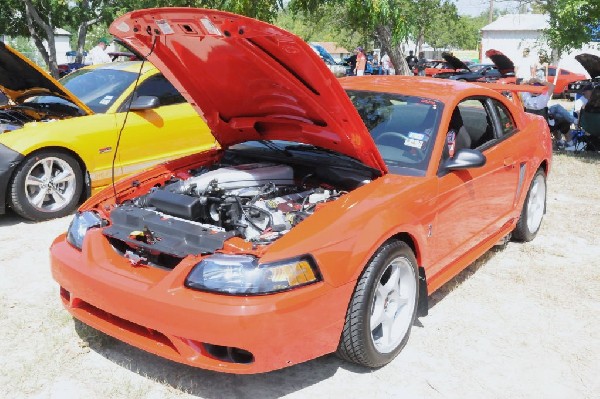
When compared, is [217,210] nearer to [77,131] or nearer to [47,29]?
[77,131]

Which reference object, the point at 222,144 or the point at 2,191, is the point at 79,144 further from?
the point at 222,144

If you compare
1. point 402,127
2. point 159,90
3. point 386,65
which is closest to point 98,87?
point 159,90

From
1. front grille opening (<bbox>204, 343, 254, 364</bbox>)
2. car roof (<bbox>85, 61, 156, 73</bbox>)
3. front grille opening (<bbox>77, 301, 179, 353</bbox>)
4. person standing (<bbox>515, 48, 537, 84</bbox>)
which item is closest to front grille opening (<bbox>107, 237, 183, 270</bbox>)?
front grille opening (<bbox>77, 301, 179, 353</bbox>)

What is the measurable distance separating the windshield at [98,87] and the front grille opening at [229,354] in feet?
13.8

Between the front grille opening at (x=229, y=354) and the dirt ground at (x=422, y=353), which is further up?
the front grille opening at (x=229, y=354)

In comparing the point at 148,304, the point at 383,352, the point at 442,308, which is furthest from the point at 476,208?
the point at 148,304

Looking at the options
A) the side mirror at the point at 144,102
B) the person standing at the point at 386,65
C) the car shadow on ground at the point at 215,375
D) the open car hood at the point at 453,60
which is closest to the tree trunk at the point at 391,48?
the open car hood at the point at 453,60

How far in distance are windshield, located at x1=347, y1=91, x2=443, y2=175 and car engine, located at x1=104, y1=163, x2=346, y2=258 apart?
1.58 feet

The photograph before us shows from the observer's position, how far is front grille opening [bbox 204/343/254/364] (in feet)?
8.97

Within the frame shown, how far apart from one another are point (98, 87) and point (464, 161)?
4.52 m

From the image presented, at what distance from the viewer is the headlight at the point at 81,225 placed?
3301 millimetres

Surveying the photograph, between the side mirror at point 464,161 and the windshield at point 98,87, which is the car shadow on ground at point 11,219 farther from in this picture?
the side mirror at point 464,161

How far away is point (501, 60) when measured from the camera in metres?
10.1

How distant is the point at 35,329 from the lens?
143 inches
